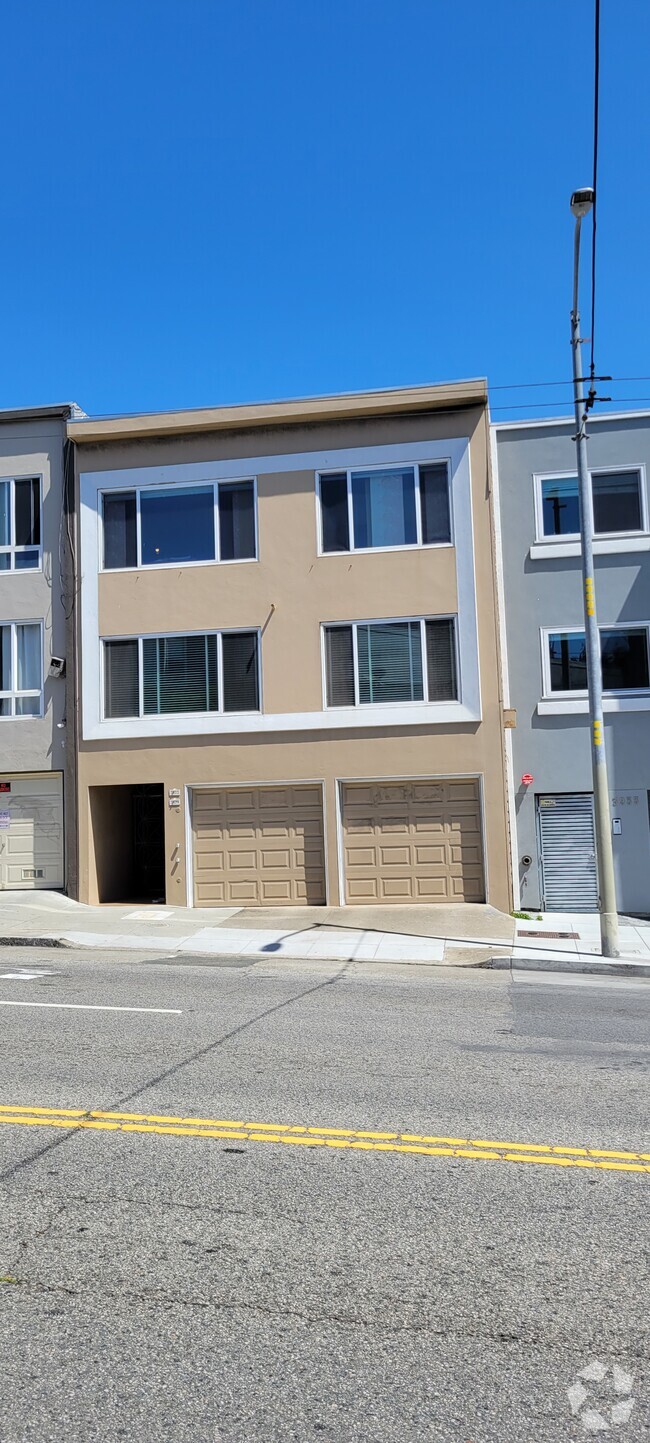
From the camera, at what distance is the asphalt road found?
3289 mm

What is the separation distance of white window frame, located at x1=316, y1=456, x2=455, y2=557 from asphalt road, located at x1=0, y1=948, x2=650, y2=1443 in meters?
12.3

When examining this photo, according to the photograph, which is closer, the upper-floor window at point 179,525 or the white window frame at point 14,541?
the upper-floor window at point 179,525

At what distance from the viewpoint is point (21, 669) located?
20.7 metres

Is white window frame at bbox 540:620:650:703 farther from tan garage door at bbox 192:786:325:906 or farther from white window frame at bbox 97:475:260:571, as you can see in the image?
white window frame at bbox 97:475:260:571

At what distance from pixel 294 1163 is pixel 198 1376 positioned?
77.8 inches

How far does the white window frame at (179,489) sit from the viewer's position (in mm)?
19953

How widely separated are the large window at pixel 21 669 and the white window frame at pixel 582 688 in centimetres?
976

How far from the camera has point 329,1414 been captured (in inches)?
126

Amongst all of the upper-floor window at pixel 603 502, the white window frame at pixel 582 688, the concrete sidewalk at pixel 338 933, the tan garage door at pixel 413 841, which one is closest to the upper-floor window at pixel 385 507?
the upper-floor window at pixel 603 502

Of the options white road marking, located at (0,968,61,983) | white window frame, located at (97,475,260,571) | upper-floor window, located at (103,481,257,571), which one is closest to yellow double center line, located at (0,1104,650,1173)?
white road marking, located at (0,968,61,983)

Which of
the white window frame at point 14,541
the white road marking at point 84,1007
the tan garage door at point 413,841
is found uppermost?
the white window frame at point 14,541

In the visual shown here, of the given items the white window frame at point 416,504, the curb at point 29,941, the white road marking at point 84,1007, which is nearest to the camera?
the white road marking at point 84,1007
